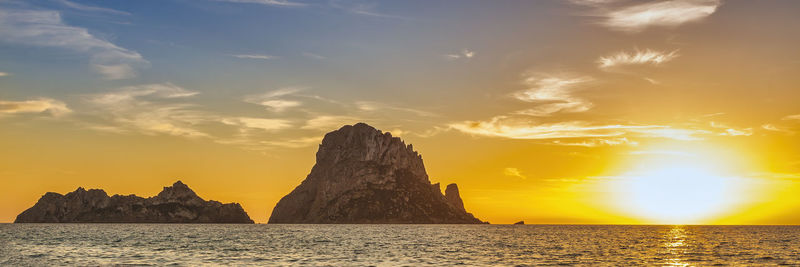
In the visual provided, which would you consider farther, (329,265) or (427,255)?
(427,255)

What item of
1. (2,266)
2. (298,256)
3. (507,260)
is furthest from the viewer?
(298,256)

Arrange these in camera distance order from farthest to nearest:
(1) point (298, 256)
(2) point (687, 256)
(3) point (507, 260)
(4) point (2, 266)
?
(2) point (687, 256) < (1) point (298, 256) < (3) point (507, 260) < (4) point (2, 266)

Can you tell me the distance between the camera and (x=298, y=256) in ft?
348

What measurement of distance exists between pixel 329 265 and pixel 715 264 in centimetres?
5291

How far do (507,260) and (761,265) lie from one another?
3418 centimetres

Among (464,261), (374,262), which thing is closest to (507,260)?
(464,261)

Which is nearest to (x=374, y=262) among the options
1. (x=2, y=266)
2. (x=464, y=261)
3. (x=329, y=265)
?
(x=329, y=265)

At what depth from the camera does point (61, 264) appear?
89938mm

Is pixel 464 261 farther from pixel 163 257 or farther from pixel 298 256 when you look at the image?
pixel 163 257

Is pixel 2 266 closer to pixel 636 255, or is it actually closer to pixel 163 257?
pixel 163 257

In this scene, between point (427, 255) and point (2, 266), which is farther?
point (427, 255)

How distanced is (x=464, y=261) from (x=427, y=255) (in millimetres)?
12982

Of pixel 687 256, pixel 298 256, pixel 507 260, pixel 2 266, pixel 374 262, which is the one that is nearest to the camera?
pixel 2 266

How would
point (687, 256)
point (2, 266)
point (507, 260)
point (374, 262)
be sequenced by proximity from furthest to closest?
point (687, 256) → point (507, 260) → point (374, 262) → point (2, 266)
